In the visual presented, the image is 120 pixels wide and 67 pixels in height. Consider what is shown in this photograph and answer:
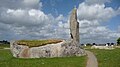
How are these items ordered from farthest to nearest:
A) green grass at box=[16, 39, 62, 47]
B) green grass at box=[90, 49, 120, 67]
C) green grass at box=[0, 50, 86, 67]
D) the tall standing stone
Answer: the tall standing stone < green grass at box=[16, 39, 62, 47] < green grass at box=[0, 50, 86, 67] < green grass at box=[90, 49, 120, 67]

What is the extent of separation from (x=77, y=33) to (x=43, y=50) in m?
10.1

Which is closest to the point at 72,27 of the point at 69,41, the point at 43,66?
the point at 69,41

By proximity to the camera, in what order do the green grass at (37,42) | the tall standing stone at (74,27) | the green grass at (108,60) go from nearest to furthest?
1. the green grass at (108,60)
2. the green grass at (37,42)
3. the tall standing stone at (74,27)

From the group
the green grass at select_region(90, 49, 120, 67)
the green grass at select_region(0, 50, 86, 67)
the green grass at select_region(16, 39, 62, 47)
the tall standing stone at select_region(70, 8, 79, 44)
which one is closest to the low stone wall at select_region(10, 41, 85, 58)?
the green grass at select_region(16, 39, 62, 47)

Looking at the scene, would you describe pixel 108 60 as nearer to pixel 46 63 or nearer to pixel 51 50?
pixel 46 63

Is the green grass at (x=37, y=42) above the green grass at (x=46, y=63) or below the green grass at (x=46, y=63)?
above

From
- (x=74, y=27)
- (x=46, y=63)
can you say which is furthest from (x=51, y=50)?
(x=46, y=63)

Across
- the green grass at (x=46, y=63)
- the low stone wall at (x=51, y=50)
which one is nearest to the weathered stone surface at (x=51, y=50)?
the low stone wall at (x=51, y=50)

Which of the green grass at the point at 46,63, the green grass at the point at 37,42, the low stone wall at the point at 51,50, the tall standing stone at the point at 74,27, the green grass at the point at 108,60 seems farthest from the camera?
the tall standing stone at the point at 74,27

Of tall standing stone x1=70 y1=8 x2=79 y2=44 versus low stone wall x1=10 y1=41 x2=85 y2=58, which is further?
tall standing stone x1=70 y1=8 x2=79 y2=44

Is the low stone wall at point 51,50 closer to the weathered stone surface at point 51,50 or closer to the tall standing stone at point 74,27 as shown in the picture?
the weathered stone surface at point 51,50

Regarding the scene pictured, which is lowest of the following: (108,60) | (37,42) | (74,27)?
(108,60)

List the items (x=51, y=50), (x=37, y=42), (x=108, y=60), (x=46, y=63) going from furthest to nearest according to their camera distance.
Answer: (x=37, y=42)
(x=51, y=50)
(x=108, y=60)
(x=46, y=63)

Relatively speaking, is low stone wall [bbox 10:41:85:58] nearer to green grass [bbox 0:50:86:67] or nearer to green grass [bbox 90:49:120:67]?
green grass [bbox 90:49:120:67]
